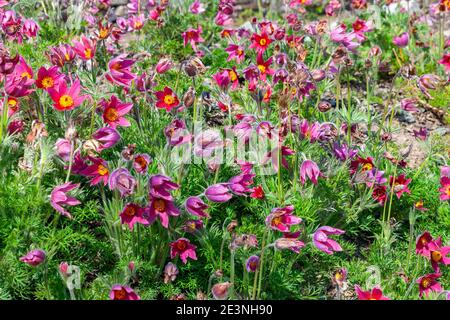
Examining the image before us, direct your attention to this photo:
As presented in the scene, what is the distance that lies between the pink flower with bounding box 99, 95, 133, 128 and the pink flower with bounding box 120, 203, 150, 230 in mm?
658

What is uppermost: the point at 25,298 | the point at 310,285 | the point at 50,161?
the point at 50,161

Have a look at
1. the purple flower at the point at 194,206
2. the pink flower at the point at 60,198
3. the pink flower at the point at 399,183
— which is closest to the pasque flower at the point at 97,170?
the pink flower at the point at 60,198

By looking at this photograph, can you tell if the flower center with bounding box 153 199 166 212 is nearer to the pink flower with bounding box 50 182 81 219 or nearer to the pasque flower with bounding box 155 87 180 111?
the pink flower with bounding box 50 182 81 219

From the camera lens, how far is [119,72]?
11.8ft

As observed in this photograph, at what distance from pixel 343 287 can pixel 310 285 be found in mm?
545

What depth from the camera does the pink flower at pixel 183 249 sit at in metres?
3.14

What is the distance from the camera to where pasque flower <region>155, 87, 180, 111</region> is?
12.4 feet

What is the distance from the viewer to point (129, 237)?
328 cm

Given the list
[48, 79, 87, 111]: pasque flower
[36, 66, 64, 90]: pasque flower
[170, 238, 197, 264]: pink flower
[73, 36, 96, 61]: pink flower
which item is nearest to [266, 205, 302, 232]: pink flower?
[170, 238, 197, 264]: pink flower

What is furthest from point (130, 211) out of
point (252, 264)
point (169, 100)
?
point (169, 100)

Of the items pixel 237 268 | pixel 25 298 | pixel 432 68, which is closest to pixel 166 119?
pixel 237 268

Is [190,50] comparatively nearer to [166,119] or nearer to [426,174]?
[166,119]

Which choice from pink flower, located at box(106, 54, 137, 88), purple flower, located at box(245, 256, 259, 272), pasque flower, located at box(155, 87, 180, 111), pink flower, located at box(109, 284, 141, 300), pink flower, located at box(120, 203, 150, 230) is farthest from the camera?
pasque flower, located at box(155, 87, 180, 111)

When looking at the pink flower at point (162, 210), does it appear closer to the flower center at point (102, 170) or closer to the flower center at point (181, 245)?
the flower center at point (181, 245)
